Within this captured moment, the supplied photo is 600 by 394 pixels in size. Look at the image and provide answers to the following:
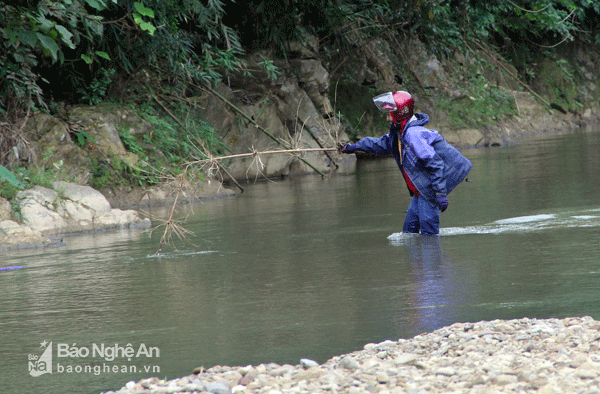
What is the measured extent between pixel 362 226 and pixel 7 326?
14.5 feet

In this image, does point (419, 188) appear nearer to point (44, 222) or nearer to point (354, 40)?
point (44, 222)

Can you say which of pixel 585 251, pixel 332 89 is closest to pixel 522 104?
pixel 332 89

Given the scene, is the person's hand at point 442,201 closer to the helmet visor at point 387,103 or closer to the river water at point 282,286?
the river water at point 282,286

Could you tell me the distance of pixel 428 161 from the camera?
7113 mm

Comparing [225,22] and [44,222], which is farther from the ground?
[225,22]

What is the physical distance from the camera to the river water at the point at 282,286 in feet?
13.7

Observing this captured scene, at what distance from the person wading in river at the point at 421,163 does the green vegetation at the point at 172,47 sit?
3566 millimetres

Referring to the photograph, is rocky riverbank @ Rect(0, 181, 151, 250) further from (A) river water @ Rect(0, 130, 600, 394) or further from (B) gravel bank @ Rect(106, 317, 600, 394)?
(B) gravel bank @ Rect(106, 317, 600, 394)

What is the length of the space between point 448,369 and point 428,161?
12.6 feet

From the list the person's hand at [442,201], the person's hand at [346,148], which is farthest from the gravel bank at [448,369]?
the person's hand at [346,148]

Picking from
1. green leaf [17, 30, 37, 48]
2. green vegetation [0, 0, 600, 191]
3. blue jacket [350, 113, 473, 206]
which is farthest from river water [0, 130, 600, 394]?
green vegetation [0, 0, 600, 191]

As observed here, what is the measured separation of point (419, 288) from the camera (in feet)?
17.1

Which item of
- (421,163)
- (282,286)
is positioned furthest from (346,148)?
(282,286)

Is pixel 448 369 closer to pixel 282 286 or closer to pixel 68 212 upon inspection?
pixel 282 286
